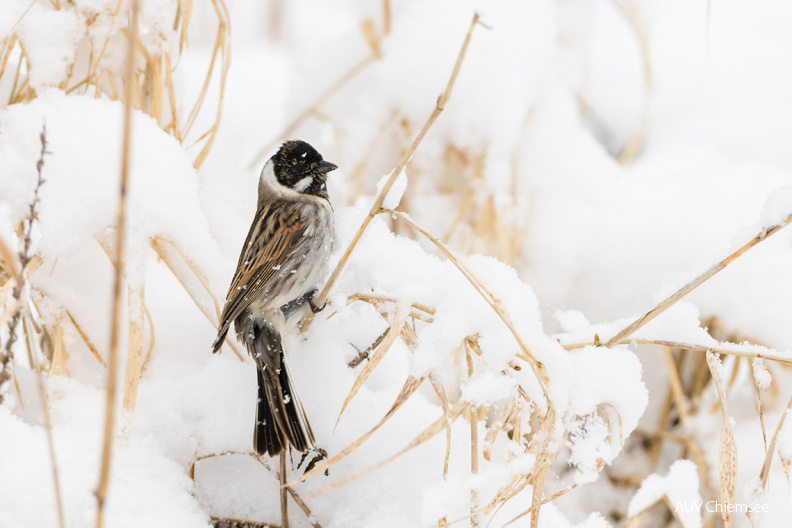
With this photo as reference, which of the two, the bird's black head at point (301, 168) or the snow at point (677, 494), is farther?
the bird's black head at point (301, 168)

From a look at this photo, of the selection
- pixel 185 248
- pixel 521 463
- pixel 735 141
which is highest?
pixel 735 141

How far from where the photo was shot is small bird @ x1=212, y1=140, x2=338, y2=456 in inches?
65.0

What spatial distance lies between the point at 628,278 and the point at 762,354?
1.40 metres

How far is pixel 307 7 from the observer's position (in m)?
7.62

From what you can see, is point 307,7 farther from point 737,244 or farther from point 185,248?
point 737,244

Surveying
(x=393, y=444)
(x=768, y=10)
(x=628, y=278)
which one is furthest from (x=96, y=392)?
(x=768, y=10)

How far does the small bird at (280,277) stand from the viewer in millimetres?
1651

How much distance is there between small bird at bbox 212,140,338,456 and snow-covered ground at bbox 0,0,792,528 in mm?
85

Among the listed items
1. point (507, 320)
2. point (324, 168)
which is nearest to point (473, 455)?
point (507, 320)

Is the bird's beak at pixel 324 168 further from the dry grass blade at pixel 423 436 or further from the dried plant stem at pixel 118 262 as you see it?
the dried plant stem at pixel 118 262

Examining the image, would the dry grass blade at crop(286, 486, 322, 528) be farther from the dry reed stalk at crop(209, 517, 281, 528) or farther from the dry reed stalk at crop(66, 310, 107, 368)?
the dry reed stalk at crop(66, 310, 107, 368)

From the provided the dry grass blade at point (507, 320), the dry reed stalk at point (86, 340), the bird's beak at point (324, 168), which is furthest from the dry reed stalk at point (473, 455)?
the bird's beak at point (324, 168)

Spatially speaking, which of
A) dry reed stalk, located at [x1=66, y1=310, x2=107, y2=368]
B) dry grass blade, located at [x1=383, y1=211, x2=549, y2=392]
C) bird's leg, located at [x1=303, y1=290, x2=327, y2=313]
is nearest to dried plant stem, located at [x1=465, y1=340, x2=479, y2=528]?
dry grass blade, located at [x1=383, y1=211, x2=549, y2=392]

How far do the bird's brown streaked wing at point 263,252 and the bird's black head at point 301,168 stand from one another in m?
0.12
